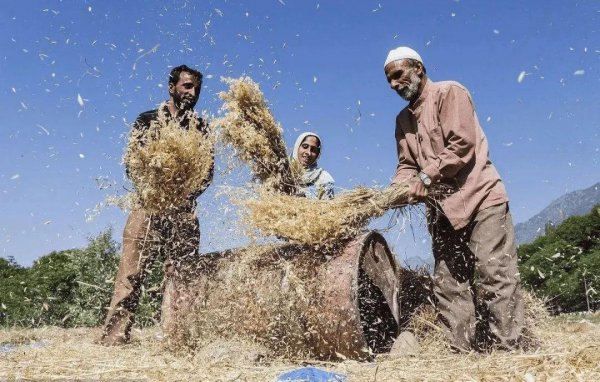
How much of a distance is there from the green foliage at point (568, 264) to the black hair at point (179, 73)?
19258mm

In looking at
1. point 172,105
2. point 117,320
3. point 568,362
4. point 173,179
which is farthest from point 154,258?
point 568,362

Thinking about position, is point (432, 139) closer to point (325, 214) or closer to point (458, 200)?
point (458, 200)

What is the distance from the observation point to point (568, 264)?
27891 millimetres

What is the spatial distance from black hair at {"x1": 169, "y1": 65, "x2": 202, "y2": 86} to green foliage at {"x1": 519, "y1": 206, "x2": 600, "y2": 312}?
63.2 feet

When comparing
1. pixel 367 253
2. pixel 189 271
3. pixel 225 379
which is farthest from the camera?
pixel 189 271

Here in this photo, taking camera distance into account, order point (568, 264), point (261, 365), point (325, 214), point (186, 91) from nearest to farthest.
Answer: point (261, 365), point (325, 214), point (186, 91), point (568, 264)

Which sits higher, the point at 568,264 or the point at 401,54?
the point at 401,54

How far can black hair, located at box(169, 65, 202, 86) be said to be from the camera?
582 cm

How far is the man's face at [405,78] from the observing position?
4.81 m

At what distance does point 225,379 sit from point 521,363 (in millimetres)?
1810

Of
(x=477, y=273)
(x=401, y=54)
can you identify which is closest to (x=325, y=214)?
(x=477, y=273)

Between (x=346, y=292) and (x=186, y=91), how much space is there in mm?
2816

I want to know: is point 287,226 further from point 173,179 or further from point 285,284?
point 173,179

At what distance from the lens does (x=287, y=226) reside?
4.45 metres
